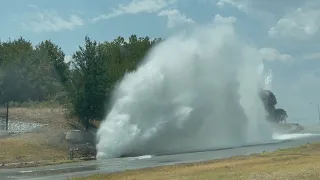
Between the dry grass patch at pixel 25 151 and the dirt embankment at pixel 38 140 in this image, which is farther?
the dirt embankment at pixel 38 140

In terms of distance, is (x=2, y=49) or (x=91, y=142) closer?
(x=91, y=142)

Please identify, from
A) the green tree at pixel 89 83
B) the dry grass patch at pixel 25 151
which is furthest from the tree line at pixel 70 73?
the dry grass patch at pixel 25 151

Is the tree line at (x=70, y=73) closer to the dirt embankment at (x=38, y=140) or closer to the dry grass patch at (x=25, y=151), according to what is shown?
the dirt embankment at (x=38, y=140)

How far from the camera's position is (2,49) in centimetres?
10450

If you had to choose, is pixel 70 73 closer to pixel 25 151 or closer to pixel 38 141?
pixel 38 141

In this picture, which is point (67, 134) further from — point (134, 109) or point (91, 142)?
point (134, 109)

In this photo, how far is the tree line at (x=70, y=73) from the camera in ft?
214

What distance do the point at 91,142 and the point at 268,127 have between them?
3437 cm

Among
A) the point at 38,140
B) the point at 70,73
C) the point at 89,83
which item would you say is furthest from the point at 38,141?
the point at 70,73

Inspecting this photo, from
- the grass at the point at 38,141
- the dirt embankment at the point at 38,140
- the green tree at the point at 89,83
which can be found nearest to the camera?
the grass at the point at 38,141

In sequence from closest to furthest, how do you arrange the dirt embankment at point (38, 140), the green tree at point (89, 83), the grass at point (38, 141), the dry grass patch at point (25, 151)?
the dry grass patch at point (25, 151) → the grass at point (38, 141) → the dirt embankment at point (38, 140) → the green tree at point (89, 83)

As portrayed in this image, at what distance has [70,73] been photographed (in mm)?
70812

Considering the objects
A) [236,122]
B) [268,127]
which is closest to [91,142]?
[236,122]

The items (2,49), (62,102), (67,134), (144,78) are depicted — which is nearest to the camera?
(67,134)
